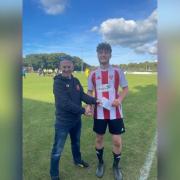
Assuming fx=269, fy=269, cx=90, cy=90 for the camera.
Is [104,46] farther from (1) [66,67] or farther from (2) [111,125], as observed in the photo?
(2) [111,125]

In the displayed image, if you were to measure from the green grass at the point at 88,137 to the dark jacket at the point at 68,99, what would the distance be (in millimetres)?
117

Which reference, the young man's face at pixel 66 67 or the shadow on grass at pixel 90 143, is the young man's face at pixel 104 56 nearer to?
the young man's face at pixel 66 67

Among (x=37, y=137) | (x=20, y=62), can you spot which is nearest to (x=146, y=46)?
(x=20, y=62)

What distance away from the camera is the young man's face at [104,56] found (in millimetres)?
1869

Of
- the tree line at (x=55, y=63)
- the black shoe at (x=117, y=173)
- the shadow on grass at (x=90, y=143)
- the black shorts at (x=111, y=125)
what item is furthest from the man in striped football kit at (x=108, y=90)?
the black shoe at (x=117, y=173)

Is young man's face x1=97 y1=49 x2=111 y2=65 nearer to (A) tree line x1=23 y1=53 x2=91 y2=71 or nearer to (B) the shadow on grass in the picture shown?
(A) tree line x1=23 y1=53 x2=91 y2=71

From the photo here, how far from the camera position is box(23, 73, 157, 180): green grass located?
221cm

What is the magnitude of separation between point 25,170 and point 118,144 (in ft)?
2.81

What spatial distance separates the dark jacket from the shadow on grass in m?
0.25

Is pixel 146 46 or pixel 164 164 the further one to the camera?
pixel 146 46

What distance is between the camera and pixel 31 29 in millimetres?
1785

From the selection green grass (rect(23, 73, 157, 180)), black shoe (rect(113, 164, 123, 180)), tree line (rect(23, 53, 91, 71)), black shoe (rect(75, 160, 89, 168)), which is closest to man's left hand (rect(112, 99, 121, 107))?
green grass (rect(23, 73, 157, 180))

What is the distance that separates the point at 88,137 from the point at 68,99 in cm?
127

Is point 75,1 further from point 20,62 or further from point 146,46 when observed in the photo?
point 20,62
